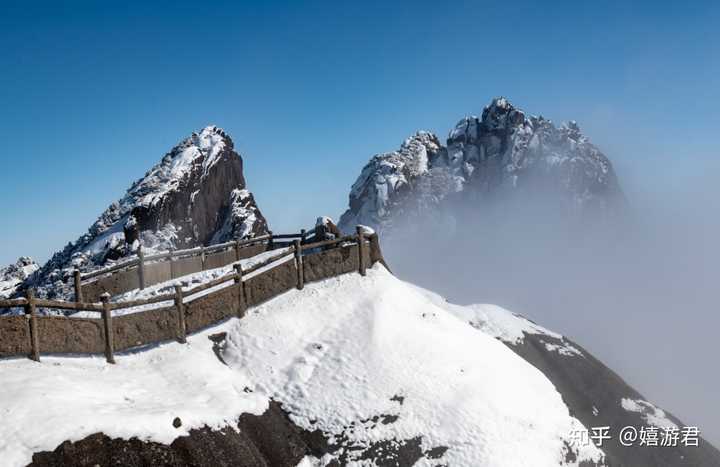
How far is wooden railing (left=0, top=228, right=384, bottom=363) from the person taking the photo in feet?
37.7

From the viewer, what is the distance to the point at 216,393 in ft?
42.6

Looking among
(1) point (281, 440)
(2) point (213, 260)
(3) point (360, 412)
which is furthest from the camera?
(2) point (213, 260)

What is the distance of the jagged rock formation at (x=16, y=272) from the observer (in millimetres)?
56684

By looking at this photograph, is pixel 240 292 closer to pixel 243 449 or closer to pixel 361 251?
pixel 361 251

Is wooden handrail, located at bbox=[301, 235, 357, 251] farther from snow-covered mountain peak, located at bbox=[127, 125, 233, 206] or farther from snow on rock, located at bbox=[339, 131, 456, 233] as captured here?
snow on rock, located at bbox=[339, 131, 456, 233]

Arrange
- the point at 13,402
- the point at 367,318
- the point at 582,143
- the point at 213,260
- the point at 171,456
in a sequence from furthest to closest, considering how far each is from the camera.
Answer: the point at 582,143, the point at 213,260, the point at 367,318, the point at 171,456, the point at 13,402

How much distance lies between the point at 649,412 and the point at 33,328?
24858 millimetres

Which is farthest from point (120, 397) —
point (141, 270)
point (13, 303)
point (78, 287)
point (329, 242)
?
point (141, 270)

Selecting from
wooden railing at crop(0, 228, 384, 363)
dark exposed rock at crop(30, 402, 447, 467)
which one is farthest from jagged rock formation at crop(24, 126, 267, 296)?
dark exposed rock at crop(30, 402, 447, 467)

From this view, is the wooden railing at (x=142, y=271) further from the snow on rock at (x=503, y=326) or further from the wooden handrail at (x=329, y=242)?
the snow on rock at (x=503, y=326)

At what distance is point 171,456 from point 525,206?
200245mm

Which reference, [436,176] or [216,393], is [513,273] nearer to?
[436,176]

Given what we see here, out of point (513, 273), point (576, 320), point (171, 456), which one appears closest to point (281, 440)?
point (171, 456)

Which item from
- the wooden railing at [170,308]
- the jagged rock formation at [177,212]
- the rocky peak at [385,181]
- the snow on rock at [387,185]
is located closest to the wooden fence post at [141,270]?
the wooden railing at [170,308]
